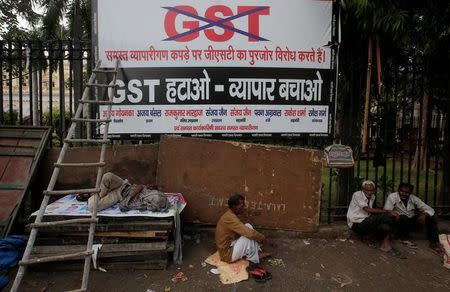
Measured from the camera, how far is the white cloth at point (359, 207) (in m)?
5.63

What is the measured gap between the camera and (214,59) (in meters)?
5.85

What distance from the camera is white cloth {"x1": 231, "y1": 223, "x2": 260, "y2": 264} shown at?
479 cm

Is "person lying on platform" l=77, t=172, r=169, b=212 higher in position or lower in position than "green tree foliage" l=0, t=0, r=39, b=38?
lower

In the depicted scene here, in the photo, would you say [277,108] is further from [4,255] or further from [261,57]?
[4,255]

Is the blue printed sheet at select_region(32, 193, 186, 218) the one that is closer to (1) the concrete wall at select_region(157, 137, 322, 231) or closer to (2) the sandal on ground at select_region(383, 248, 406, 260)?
(1) the concrete wall at select_region(157, 137, 322, 231)

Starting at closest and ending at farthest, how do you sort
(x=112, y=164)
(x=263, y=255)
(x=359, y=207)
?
(x=263, y=255) → (x=359, y=207) → (x=112, y=164)

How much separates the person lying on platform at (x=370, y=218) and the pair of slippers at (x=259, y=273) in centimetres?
175

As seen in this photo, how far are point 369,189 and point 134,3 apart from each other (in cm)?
450

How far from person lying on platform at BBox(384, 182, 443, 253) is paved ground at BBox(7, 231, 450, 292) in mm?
230

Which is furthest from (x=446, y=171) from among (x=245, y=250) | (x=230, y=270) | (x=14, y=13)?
(x=14, y=13)

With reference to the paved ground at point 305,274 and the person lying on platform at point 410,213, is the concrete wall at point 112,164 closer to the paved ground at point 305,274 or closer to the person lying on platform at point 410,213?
the paved ground at point 305,274

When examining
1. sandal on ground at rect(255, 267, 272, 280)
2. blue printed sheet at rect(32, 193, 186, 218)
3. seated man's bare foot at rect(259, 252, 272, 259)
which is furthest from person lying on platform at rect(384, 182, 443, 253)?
blue printed sheet at rect(32, 193, 186, 218)

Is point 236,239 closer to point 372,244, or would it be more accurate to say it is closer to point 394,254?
point 372,244

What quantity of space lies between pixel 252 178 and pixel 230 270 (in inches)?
60.0
